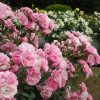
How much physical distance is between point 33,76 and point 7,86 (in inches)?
13.6

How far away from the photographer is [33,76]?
10.5ft

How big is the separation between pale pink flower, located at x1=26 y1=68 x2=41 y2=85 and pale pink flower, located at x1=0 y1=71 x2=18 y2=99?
243mm

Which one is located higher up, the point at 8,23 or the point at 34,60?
the point at 8,23

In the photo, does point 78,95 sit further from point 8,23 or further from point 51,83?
point 8,23

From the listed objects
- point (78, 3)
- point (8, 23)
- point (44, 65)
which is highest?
point (8, 23)

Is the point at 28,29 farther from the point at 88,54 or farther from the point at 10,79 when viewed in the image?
the point at 10,79

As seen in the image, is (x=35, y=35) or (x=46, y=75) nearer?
(x=46, y=75)

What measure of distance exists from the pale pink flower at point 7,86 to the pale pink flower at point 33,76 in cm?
24

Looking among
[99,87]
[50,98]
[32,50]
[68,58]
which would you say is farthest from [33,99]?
[99,87]

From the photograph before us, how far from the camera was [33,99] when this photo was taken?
3.43 metres

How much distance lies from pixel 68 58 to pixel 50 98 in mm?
523

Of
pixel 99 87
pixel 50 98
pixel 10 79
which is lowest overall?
pixel 99 87

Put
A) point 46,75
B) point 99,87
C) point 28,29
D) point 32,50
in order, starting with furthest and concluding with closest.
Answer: point 99,87, point 28,29, point 46,75, point 32,50

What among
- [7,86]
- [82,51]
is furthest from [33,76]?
[82,51]
